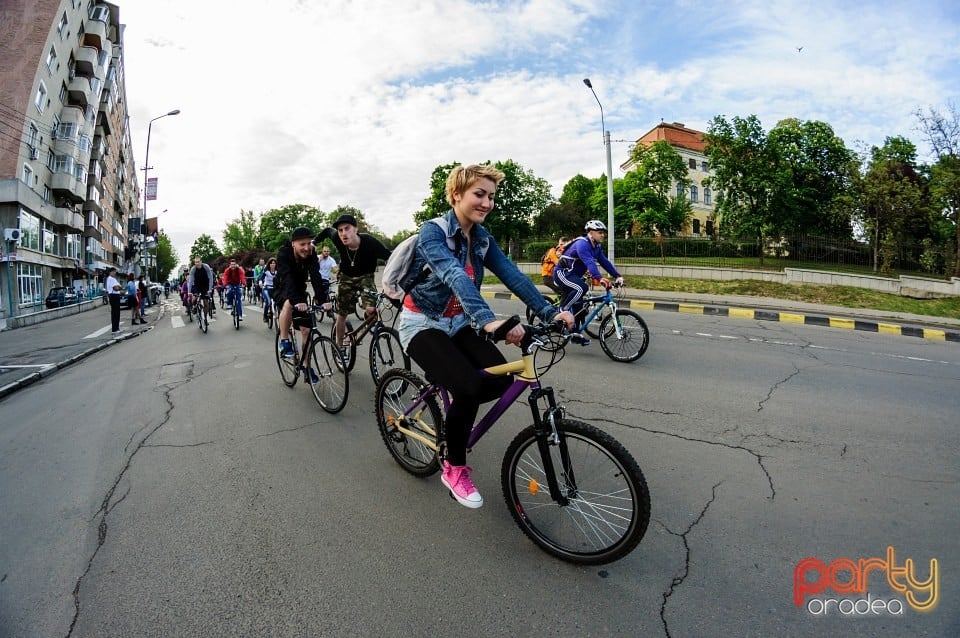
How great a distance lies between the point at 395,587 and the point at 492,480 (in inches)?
48.4

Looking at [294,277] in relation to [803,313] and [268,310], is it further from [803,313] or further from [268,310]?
[803,313]

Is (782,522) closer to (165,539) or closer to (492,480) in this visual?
(492,480)

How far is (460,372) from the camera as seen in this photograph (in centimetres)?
278

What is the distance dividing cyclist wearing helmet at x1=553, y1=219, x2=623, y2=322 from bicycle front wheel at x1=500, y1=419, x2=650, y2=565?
498 cm

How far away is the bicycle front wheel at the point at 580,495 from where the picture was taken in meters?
2.34

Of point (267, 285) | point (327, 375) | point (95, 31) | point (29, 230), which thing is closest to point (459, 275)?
point (327, 375)

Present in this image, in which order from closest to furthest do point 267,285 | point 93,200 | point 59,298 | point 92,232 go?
point 267,285, point 59,298, point 93,200, point 92,232

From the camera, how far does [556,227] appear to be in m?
58.3

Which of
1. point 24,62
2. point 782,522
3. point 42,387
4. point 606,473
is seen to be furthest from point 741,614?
point 24,62

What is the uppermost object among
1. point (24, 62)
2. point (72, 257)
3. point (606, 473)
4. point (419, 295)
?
point (24, 62)

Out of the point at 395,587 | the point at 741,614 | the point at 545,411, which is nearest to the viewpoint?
the point at 741,614

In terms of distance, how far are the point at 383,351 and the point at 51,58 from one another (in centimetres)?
4659

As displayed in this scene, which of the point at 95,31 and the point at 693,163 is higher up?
the point at 95,31

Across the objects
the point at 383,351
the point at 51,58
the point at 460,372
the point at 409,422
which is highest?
the point at 51,58
